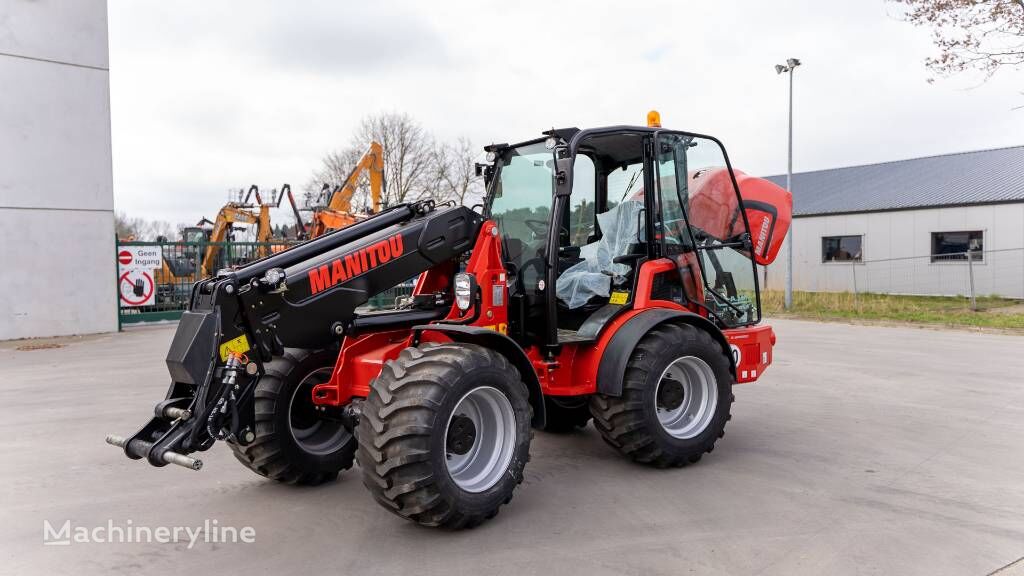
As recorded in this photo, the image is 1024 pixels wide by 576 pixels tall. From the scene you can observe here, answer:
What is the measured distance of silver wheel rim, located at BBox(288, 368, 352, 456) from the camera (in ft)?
15.7

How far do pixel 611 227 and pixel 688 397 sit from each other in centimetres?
147

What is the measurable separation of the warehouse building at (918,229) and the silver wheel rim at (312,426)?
20285 mm

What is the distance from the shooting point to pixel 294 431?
4859mm

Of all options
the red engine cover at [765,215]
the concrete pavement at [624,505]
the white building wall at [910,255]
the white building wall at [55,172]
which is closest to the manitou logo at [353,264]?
the concrete pavement at [624,505]

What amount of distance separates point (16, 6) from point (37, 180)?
3.41 metres

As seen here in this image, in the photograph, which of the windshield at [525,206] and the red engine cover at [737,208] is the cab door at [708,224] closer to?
the red engine cover at [737,208]

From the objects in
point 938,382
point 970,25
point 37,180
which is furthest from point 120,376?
point 970,25

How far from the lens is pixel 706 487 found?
15.8ft

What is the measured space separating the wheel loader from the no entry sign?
43.7 feet

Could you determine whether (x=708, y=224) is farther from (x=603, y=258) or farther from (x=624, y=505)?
(x=624, y=505)

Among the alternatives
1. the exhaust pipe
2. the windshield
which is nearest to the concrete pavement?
the exhaust pipe

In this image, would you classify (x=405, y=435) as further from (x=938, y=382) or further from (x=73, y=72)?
(x=73, y=72)

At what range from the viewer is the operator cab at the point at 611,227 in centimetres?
511

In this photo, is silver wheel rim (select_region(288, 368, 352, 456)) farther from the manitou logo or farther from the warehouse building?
the warehouse building
